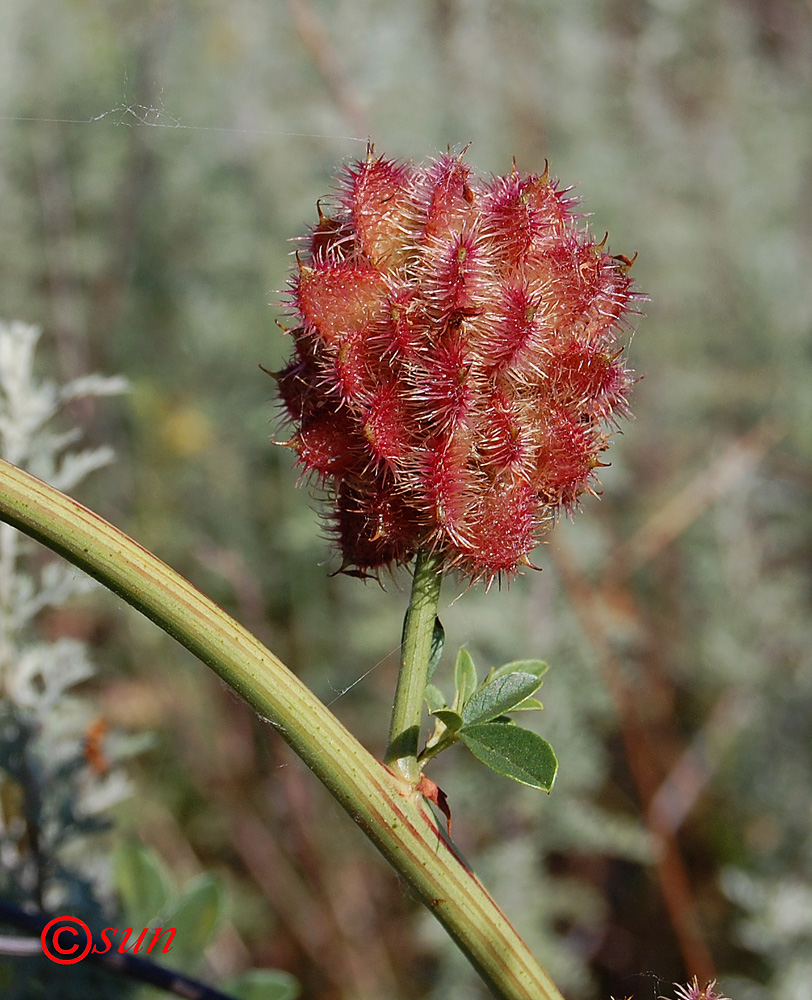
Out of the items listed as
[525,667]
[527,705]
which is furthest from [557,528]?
[527,705]

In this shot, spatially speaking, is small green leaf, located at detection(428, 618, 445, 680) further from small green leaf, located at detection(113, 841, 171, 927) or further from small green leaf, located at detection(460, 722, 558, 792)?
small green leaf, located at detection(113, 841, 171, 927)

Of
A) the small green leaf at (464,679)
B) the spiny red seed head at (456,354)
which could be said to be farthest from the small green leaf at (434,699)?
the spiny red seed head at (456,354)

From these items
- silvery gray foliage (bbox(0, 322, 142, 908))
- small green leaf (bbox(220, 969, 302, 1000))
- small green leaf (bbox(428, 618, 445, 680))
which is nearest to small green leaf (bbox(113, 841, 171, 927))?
silvery gray foliage (bbox(0, 322, 142, 908))

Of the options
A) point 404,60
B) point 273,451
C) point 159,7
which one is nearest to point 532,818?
point 273,451

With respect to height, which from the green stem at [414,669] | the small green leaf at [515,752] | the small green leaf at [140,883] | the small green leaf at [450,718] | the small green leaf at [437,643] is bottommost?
the small green leaf at [515,752]

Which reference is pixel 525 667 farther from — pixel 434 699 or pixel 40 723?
pixel 40 723

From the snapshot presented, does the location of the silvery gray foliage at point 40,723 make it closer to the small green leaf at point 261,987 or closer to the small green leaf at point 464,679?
the small green leaf at point 261,987
